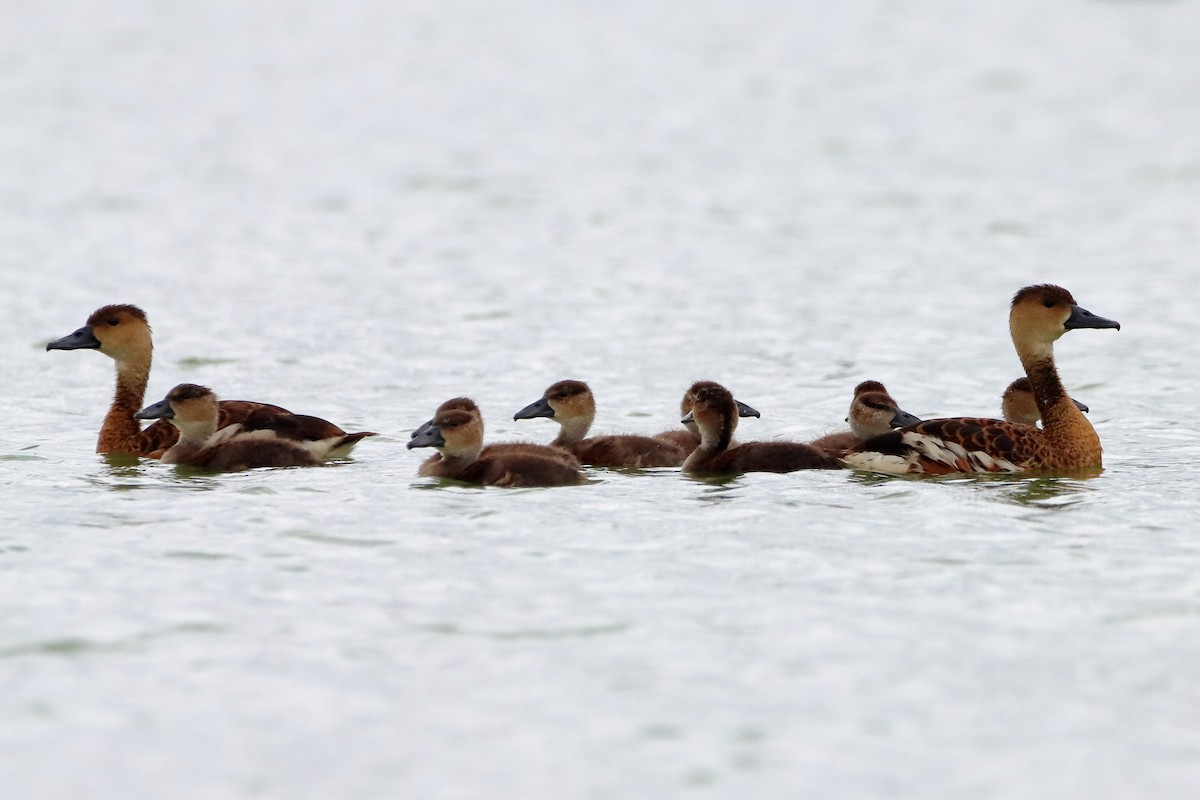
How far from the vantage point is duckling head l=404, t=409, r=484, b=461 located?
1143cm

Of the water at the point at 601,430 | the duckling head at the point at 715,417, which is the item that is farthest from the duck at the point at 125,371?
the duckling head at the point at 715,417

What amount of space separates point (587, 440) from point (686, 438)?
0.83 m

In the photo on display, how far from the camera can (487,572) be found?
9367mm

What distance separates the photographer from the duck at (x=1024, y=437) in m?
11.7

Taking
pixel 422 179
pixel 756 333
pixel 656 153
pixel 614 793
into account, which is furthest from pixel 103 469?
pixel 656 153

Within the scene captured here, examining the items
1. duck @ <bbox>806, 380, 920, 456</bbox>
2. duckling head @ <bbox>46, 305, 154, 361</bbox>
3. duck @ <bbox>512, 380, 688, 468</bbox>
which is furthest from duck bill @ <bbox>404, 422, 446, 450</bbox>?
duckling head @ <bbox>46, 305, 154, 361</bbox>

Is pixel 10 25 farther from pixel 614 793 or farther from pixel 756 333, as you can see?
pixel 614 793

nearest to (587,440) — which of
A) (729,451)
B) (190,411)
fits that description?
(729,451)

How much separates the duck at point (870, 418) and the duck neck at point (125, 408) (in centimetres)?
468

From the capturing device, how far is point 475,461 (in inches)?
458

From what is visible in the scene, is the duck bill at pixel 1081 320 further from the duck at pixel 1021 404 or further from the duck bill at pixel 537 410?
the duck bill at pixel 537 410

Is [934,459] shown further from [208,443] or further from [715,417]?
[208,443]

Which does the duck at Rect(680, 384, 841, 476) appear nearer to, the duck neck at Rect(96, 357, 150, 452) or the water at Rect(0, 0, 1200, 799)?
the water at Rect(0, 0, 1200, 799)

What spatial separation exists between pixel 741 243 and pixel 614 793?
18.7 m
